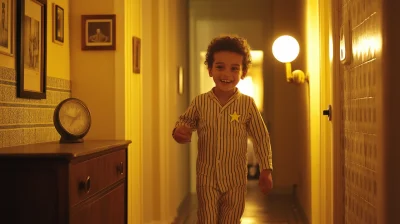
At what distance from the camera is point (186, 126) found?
2.22 metres

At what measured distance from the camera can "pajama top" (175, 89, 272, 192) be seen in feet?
7.12

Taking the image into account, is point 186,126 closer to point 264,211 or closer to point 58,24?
point 58,24

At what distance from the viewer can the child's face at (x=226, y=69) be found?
2.23 m

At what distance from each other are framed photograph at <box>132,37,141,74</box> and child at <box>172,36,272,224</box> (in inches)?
40.3

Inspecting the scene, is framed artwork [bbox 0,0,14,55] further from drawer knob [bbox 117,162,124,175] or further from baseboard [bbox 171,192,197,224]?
baseboard [bbox 171,192,197,224]

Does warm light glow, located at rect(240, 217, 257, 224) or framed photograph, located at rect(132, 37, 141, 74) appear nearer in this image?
framed photograph, located at rect(132, 37, 141, 74)

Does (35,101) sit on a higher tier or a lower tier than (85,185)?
higher

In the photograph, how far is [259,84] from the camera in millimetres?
6418

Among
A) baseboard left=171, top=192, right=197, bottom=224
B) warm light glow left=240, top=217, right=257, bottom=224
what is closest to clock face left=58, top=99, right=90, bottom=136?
baseboard left=171, top=192, right=197, bottom=224

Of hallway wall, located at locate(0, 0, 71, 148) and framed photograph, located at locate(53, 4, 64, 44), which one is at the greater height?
framed photograph, located at locate(53, 4, 64, 44)

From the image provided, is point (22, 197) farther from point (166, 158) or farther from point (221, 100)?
point (166, 158)

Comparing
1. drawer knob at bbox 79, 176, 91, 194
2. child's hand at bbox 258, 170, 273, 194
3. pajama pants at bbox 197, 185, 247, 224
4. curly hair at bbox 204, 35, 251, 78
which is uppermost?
curly hair at bbox 204, 35, 251, 78

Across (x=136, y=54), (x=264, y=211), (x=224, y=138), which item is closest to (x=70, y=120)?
(x=224, y=138)

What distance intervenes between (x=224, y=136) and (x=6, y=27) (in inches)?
40.3
